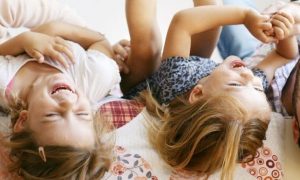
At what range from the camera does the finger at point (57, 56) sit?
2.64 feet

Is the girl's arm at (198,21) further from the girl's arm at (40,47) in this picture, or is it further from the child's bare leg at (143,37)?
the girl's arm at (40,47)

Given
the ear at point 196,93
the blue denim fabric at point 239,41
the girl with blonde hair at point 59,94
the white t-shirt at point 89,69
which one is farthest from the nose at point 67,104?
the blue denim fabric at point 239,41

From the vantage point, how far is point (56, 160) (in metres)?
0.70

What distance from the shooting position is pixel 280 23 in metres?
0.82

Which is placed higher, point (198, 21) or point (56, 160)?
point (198, 21)

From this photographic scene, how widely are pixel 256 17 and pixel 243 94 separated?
0.16 metres

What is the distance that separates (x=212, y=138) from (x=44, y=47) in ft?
1.04

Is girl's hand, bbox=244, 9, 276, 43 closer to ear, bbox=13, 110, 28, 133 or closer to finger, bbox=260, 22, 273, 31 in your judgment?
finger, bbox=260, 22, 273, 31

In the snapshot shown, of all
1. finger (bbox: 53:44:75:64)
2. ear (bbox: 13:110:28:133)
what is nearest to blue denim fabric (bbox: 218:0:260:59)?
finger (bbox: 53:44:75:64)

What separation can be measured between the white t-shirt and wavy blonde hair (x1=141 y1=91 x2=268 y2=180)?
144 mm

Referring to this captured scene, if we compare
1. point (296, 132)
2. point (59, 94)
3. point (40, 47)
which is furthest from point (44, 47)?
point (296, 132)

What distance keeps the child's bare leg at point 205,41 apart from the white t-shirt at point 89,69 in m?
0.18

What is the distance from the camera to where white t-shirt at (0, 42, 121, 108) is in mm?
821

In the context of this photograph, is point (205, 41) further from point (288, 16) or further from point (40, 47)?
point (40, 47)
